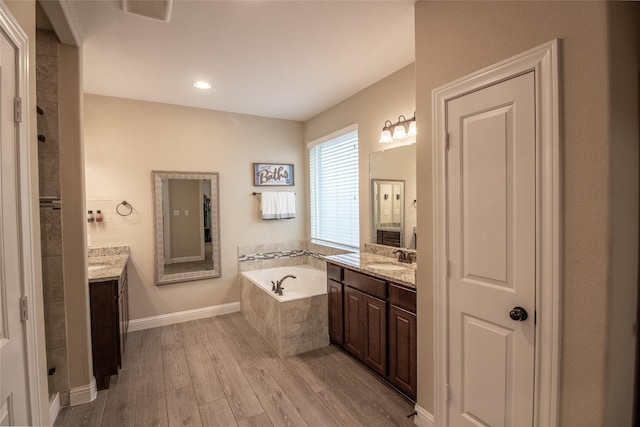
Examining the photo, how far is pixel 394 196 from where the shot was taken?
304cm

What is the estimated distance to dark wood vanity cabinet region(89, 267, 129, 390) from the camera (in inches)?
91.6

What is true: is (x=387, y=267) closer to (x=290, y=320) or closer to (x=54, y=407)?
(x=290, y=320)

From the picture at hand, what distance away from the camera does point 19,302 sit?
1.09 metres

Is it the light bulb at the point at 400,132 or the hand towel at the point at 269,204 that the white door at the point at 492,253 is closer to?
the light bulb at the point at 400,132

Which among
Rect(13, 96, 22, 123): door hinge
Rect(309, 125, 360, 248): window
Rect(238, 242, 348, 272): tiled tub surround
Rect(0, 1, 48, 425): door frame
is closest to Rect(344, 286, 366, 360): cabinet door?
Rect(309, 125, 360, 248): window

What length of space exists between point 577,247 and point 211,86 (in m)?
3.22

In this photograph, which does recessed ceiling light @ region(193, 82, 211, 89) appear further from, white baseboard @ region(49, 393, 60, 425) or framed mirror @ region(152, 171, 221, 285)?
white baseboard @ region(49, 393, 60, 425)

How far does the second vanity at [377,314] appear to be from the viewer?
214 cm

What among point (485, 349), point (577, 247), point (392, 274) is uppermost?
point (577, 247)

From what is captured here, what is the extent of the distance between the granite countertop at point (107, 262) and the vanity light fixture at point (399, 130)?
2.59 metres

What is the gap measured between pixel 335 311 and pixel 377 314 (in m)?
0.64

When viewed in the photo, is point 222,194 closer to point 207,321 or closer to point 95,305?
point 207,321

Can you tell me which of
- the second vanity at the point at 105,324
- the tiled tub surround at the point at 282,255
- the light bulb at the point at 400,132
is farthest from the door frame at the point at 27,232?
the tiled tub surround at the point at 282,255

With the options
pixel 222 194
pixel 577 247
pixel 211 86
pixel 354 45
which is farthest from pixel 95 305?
pixel 577 247
